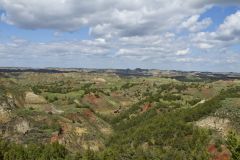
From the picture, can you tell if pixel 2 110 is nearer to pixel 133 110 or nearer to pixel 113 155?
pixel 113 155

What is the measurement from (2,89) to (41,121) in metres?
30.0

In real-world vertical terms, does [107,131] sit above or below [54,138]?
below

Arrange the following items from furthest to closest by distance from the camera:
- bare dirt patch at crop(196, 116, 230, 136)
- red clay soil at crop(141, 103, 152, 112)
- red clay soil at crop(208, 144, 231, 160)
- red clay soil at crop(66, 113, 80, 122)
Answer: red clay soil at crop(141, 103, 152, 112), red clay soil at crop(66, 113, 80, 122), bare dirt patch at crop(196, 116, 230, 136), red clay soil at crop(208, 144, 231, 160)

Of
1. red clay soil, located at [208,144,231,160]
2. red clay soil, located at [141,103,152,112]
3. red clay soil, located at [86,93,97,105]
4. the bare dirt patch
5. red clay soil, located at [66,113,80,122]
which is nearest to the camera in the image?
red clay soil, located at [208,144,231,160]

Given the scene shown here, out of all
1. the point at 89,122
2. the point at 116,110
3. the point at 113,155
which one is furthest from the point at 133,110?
the point at 113,155

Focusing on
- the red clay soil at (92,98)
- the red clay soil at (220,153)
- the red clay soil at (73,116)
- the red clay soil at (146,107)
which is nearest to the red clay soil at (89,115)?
the red clay soil at (73,116)

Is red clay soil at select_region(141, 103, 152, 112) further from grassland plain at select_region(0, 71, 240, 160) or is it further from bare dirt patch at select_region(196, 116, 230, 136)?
bare dirt patch at select_region(196, 116, 230, 136)

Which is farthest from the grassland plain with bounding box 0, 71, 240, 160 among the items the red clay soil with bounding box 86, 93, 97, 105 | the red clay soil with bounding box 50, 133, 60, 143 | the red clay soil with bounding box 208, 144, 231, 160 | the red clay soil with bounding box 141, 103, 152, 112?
the red clay soil with bounding box 86, 93, 97, 105

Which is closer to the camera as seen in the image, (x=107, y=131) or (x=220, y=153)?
(x=220, y=153)

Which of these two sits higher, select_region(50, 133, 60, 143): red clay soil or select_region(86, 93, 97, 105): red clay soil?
select_region(86, 93, 97, 105): red clay soil

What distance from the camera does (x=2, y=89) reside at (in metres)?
151

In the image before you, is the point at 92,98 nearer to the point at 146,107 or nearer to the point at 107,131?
the point at 146,107

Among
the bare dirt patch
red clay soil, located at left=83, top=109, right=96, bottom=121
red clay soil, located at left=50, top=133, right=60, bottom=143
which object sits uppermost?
the bare dirt patch

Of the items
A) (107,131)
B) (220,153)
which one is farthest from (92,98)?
(220,153)
